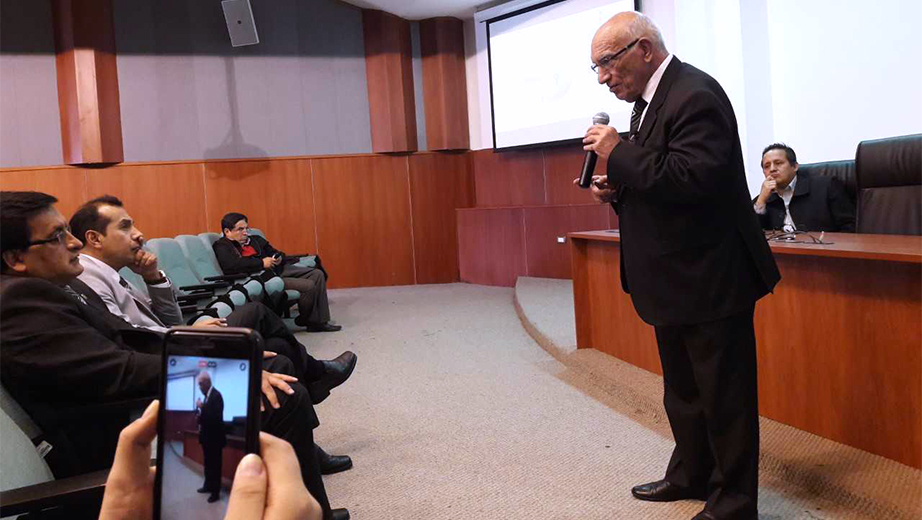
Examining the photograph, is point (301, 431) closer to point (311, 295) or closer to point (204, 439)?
point (204, 439)

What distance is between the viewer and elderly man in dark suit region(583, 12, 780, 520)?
175 cm

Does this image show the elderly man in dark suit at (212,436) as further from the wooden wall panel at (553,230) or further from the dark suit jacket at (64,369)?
the wooden wall panel at (553,230)

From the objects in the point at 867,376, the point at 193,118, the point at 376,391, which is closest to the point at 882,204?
the point at 867,376

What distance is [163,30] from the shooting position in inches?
285

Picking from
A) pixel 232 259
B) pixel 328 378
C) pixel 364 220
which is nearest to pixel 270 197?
pixel 364 220

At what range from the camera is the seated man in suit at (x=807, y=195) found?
12.3 ft

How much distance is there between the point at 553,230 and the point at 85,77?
4578mm

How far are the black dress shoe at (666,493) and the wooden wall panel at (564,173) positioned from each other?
15.9 feet

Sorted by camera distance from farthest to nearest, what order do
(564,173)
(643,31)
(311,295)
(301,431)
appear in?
(564,173) → (311,295) → (301,431) → (643,31)

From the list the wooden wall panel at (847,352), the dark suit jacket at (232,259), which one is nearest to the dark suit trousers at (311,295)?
the dark suit jacket at (232,259)

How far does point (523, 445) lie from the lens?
2.75 m

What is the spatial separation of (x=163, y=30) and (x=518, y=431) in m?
6.14

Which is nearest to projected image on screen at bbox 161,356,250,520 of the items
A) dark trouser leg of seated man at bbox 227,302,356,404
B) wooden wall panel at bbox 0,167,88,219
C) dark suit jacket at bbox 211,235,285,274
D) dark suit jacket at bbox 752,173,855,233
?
dark trouser leg of seated man at bbox 227,302,356,404

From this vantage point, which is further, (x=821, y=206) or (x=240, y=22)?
(x=240, y=22)
